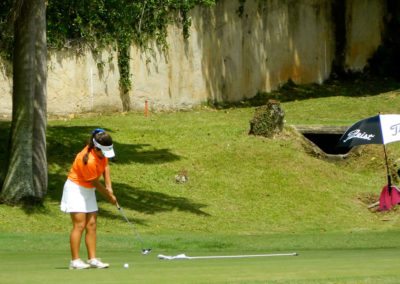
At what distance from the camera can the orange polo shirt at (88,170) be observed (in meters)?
13.5

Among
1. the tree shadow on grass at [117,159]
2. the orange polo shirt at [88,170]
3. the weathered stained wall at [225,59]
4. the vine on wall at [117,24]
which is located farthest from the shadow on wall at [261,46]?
the orange polo shirt at [88,170]

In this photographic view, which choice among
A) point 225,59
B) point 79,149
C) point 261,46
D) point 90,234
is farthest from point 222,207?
point 261,46

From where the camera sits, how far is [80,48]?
30844 mm

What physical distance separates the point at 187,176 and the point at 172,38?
805cm

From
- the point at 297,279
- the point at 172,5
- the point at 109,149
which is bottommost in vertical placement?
the point at 297,279

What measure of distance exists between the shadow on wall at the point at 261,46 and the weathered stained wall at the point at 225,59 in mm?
29

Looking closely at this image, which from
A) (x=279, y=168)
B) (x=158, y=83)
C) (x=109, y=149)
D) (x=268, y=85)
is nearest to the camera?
(x=109, y=149)

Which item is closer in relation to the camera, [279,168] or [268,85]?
[279,168]

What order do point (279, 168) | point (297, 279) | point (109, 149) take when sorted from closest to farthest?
1. point (297, 279)
2. point (109, 149)
3. point (279, 168)

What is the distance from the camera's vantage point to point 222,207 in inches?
944

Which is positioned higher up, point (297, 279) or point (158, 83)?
point (158, 83)

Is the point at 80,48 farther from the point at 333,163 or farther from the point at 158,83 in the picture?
the point at 333,163

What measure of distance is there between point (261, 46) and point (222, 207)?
1221 centimetres

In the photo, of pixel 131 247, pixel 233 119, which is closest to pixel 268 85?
pixel 233 119
